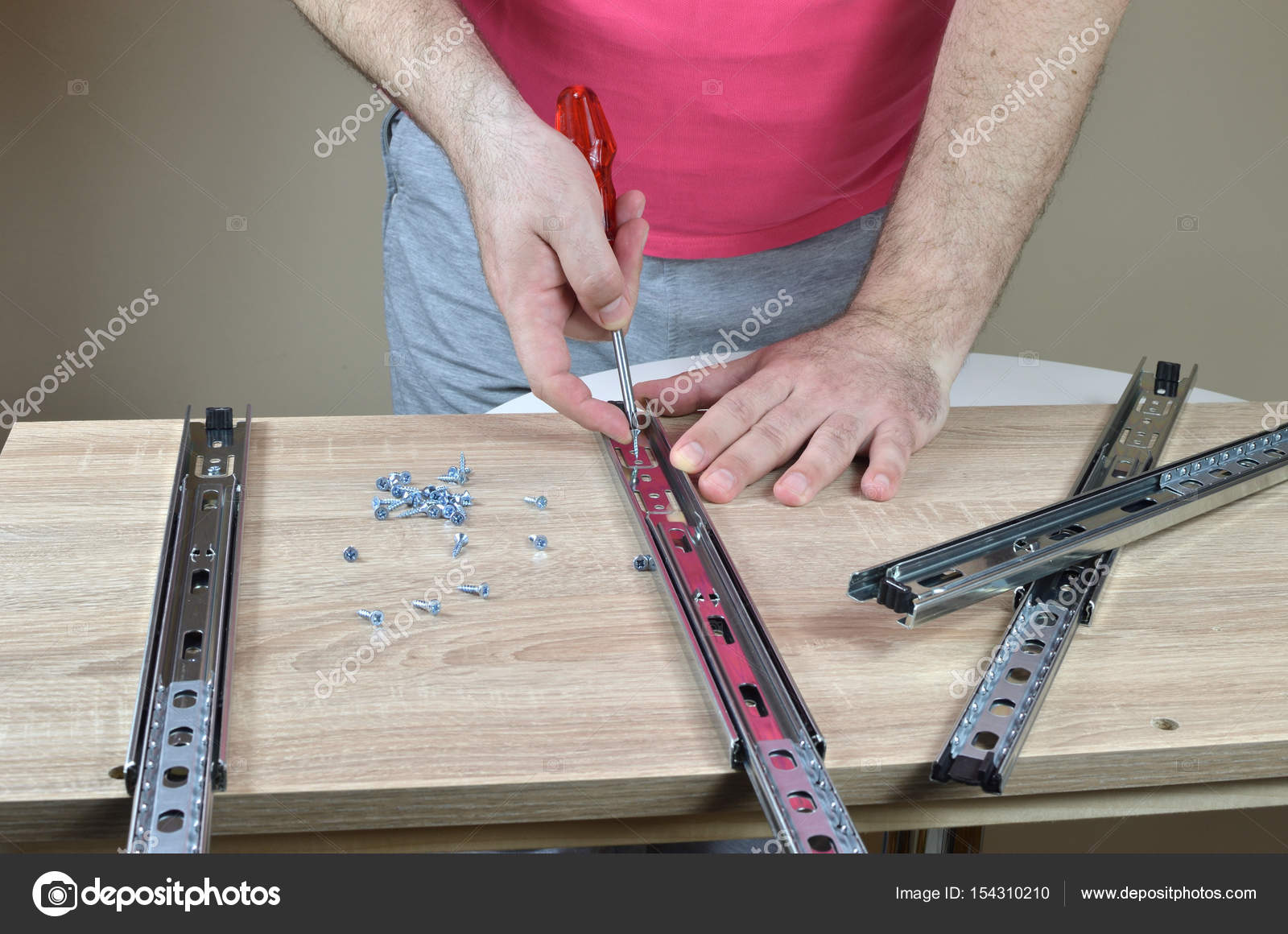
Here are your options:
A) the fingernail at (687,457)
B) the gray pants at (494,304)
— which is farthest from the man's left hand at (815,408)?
the gray pants at (494,304)

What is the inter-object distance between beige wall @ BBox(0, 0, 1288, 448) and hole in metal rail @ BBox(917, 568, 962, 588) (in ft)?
8.25

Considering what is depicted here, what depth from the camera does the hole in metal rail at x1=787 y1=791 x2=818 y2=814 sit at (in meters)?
0.69

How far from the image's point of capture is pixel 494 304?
1622 millimetres

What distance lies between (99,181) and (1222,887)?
313cm

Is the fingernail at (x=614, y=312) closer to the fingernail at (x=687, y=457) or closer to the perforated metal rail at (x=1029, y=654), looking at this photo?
the fingernail at (x=687, y=457)

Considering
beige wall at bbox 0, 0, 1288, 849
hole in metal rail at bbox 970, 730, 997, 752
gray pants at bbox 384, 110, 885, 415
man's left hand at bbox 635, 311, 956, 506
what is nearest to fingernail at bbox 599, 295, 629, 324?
man's left hand at bbox 635, 311, 956, 506

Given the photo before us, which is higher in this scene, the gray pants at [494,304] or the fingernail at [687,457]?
the gray pants at [494,304]

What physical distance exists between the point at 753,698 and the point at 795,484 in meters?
0.34

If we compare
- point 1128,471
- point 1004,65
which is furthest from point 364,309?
point 1128,471

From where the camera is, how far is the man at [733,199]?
1161 mm

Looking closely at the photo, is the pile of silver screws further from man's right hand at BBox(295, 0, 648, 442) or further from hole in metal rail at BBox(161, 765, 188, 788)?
hole in metal rail at BBox(161, 765, 188, 788)

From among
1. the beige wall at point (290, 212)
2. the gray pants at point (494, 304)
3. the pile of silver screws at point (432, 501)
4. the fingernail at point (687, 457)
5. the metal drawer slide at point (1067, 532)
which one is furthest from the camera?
the beige wall at point (290, 212)

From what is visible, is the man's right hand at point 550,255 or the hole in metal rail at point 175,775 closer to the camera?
the hole in metal rail at point 175,775

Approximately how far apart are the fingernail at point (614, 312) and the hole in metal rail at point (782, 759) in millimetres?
561
